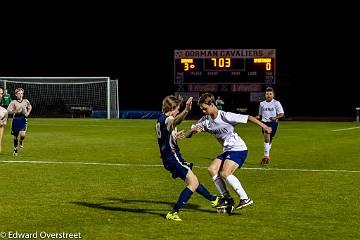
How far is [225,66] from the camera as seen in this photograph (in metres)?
45.2

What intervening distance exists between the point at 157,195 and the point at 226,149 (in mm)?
2292

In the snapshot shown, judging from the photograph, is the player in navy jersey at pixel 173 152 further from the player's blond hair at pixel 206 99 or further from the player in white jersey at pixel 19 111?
the player in white jersey at pixel 19 111

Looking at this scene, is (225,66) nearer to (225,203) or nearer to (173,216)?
(225,203)

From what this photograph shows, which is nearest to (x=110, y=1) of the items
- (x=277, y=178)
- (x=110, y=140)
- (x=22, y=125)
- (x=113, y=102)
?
(x=113, y=102)

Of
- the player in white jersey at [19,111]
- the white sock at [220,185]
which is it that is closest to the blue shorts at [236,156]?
the white sock at [220,185]

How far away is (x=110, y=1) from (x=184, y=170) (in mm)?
53335

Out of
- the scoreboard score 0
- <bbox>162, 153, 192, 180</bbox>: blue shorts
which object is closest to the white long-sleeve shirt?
<bbox>162, 153, 192, 180</bbox>: blue shorts

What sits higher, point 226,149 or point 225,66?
point 225,66

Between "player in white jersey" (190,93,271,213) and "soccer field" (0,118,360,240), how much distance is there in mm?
319

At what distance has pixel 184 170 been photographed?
9.86m

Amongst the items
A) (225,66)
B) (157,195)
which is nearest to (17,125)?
(157,195)

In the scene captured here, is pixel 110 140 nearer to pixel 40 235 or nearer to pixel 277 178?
pixel 277 178

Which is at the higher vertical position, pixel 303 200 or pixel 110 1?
pixel 110 1

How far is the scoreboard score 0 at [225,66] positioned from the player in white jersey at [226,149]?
1351 inches
